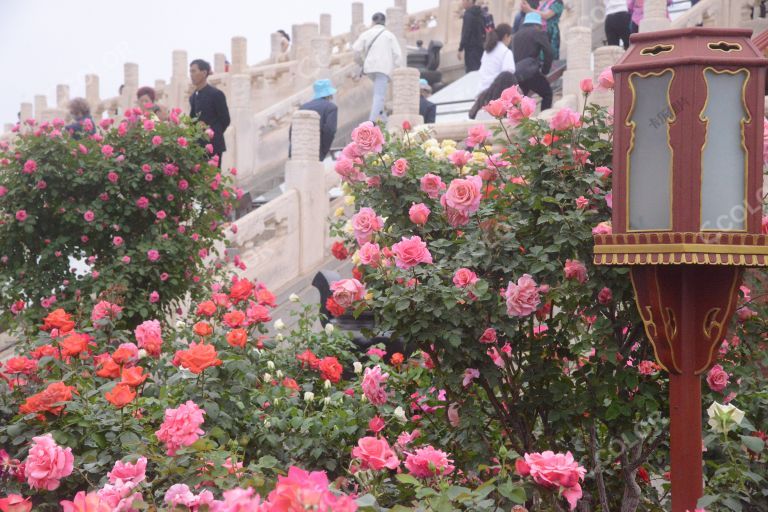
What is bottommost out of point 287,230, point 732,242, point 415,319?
point 287,230

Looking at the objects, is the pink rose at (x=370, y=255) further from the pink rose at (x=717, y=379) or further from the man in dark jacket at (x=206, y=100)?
the man in dark jacket at (x=206, y=100)

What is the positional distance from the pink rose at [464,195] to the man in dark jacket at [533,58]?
8.05 meters

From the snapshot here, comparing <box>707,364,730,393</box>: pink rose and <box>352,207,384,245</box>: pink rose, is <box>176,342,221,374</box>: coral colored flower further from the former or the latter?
<box>707,364,730,393</box>: pink rose

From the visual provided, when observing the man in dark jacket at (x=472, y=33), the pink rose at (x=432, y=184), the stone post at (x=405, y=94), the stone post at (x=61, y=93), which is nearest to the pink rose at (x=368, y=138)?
the pink rose at (x=432, y=184)

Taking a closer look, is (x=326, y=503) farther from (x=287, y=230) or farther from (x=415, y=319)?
(x=287, y=230)

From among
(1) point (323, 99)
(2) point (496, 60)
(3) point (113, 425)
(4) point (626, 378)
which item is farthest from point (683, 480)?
(1) point (323, 99)

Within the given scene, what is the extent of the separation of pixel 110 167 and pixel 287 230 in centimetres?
332

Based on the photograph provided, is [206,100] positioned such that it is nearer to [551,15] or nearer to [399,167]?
[551,15]

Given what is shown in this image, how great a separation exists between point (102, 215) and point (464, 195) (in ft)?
13.9

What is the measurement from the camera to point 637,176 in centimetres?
372

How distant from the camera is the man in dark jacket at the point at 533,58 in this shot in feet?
40.8

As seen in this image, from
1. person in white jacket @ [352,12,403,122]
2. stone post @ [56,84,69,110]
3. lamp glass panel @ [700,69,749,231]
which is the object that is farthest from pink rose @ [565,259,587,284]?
stone post @ [56,84,69,110]

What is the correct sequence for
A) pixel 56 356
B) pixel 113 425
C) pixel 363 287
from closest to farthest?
pixel 113 425 → pixel 363 287 → pixel 56 356

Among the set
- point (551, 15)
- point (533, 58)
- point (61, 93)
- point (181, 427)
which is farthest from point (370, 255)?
point (61, 93)
